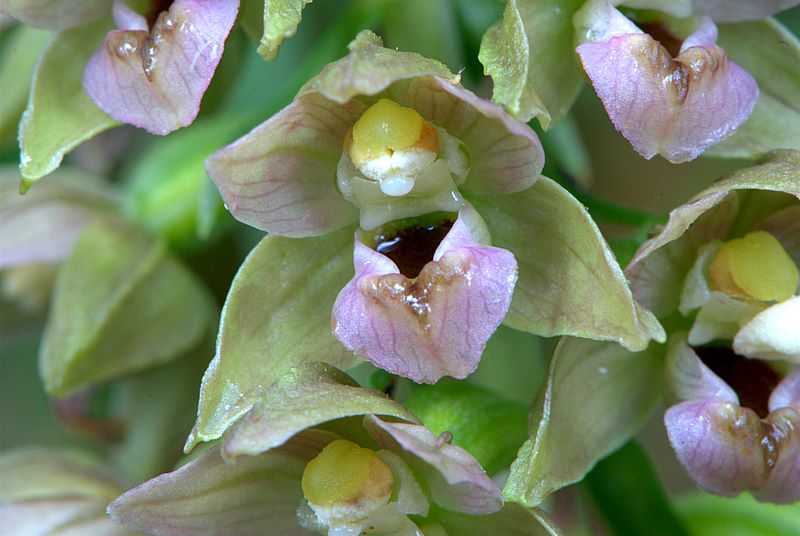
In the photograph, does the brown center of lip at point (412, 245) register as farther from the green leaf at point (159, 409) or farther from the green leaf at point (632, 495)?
the green leaf at point (159, 409)

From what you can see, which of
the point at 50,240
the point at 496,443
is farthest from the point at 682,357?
the point at 50,240

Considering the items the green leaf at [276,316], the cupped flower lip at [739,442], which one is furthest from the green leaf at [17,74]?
the cupped flower lip at [739,442]

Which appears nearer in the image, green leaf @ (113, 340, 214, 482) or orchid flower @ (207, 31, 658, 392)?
orchid flower @ (207, 31, 658, 392)

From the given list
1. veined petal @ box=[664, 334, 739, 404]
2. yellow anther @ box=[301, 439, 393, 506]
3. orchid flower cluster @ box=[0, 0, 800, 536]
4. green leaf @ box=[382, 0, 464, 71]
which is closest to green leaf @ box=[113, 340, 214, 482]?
orchid flower cluster @ box=[0, 0, 800, 536]

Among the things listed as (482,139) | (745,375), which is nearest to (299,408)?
(482,139)

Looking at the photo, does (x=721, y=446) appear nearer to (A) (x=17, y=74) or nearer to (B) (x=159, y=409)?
(B) (x=159, y=409)

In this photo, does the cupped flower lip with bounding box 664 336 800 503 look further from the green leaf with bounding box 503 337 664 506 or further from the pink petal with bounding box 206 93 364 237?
the pink petal with bounding box 206 93 364 237

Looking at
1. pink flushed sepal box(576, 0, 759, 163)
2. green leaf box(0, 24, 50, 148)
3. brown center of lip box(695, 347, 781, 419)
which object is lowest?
green leaf box(0, 24, 50, 148)
